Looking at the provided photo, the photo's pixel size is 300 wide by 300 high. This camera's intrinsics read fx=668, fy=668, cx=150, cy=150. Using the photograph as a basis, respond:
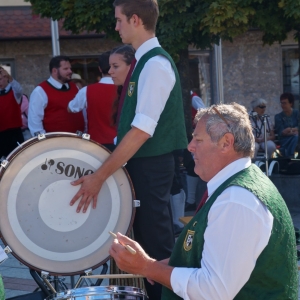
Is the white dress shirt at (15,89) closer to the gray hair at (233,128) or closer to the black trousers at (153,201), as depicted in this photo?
the black trousers at (153,201)

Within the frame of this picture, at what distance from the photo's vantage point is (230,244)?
6.46ft

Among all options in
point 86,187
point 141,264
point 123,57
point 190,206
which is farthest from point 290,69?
point 141,264

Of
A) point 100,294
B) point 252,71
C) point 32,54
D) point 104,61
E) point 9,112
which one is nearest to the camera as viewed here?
point 100,294

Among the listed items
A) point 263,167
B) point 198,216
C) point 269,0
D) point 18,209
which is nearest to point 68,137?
point 18,209

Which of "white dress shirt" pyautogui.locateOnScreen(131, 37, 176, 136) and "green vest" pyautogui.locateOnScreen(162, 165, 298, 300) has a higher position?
"white dress shirt" pyautogui.locateOnScreen(131, 37, 176, 136)

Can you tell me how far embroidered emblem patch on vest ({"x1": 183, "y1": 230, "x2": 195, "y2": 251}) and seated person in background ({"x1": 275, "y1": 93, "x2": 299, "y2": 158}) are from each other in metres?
8.13

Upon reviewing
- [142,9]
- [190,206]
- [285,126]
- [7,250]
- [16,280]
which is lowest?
[190,206]

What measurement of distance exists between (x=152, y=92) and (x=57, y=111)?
10.2 ft

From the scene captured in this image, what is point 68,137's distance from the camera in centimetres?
314

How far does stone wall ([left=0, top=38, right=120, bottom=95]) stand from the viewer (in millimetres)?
13523

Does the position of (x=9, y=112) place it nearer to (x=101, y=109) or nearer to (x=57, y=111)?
(x=57, y=111)

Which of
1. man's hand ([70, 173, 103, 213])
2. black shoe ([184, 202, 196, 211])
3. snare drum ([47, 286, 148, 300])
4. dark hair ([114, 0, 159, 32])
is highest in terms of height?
dark hair ([114, 0, 159, 32])

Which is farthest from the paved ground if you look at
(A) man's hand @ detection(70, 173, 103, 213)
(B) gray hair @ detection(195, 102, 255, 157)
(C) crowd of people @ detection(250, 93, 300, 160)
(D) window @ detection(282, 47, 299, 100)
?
(D) window @ detection(282, 47, 299, 100)

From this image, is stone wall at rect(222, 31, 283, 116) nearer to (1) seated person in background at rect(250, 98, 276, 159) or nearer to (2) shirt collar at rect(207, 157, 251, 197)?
(1) seated person in background at rect(250, 98, 276, 159)
